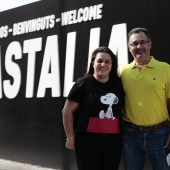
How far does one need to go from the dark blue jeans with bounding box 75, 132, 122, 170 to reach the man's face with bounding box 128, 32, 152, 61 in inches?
29.0

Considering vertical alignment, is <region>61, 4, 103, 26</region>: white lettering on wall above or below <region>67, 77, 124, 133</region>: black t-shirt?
above

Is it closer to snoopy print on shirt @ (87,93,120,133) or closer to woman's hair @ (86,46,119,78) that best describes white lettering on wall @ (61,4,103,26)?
woman's hair @ (86,46,119,78)

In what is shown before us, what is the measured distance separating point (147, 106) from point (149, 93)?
0.37ft

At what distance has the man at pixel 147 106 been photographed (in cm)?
342

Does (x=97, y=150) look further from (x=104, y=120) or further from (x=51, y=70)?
(x=51, y=70)

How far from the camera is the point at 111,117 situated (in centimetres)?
351

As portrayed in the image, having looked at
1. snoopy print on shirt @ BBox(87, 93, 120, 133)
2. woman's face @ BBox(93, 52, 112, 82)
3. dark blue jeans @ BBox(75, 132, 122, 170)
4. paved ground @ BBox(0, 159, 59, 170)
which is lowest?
paved ground @ BBox(0, 159, 59, 170)

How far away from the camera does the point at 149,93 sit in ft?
11.2

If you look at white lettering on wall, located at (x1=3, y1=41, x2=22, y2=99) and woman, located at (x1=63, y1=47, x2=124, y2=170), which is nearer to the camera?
woman, located at (x1=63, y1=47, x2=124, y2=170)

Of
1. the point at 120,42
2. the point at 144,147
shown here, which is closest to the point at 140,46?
the point at 144,147

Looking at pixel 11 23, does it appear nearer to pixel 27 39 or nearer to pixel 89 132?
pixel 27 39

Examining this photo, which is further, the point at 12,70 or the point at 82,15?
the point at 12,70

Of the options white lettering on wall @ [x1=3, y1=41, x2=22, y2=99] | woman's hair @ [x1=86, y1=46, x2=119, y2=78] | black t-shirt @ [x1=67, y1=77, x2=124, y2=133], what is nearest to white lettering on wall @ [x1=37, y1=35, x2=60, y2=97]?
white lettering on wall @ [x1=3, y1=41, x2=22, y2=99]

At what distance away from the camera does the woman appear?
3486 mm
